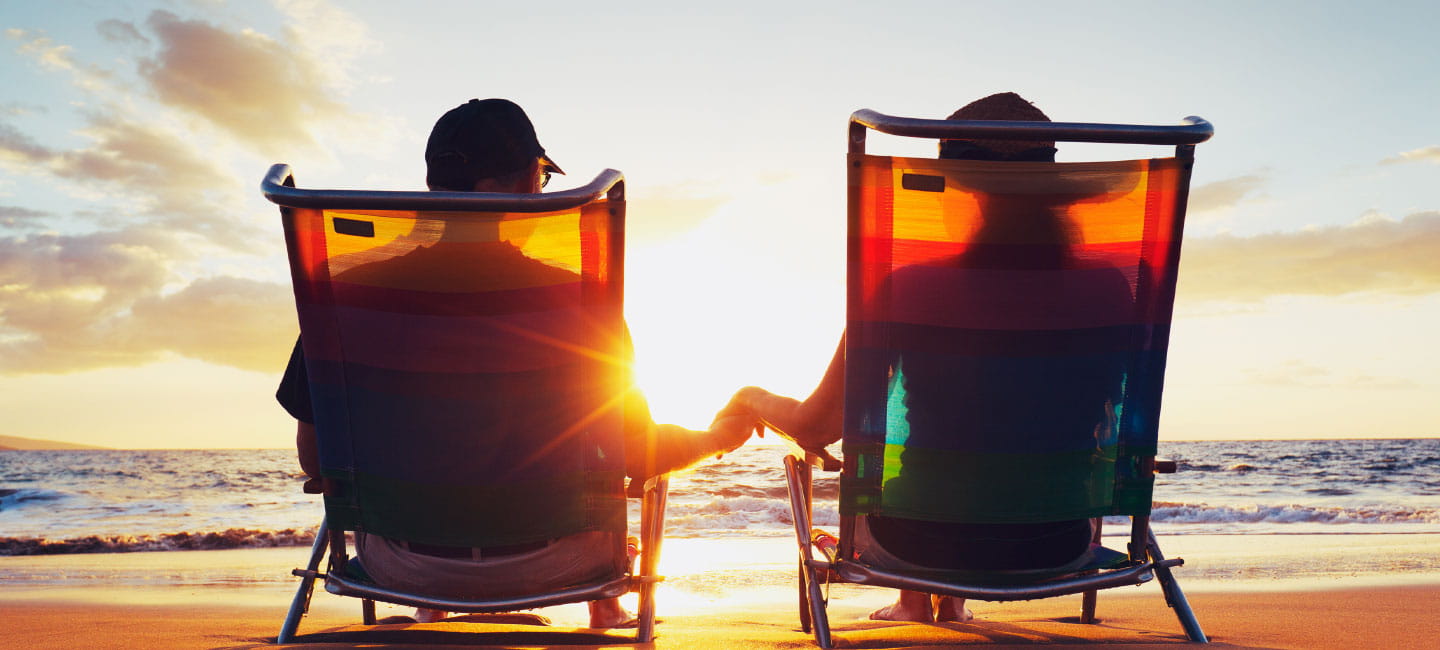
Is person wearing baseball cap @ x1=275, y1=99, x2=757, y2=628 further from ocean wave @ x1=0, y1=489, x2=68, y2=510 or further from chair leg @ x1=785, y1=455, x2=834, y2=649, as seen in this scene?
ocean wave @ x1=0, y1=489, x2=68, y2=510

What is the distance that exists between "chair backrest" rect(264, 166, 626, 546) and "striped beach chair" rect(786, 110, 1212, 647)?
629 mm

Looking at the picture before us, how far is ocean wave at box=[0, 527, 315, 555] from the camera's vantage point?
31.4 feet

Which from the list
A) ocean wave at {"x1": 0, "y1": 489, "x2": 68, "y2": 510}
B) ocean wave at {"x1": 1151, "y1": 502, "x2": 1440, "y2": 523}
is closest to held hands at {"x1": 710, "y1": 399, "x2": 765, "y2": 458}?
ocean wave at {"x1": 1151, "y1": 502, "x2": 1440, "y2": 523}

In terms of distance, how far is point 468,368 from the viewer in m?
2.29

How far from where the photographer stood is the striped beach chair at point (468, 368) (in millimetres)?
2244

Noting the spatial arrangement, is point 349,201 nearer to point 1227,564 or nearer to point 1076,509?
point 1076,509

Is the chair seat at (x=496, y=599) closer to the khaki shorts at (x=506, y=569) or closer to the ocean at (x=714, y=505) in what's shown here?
the khaki shorts at (x=506, y=569)

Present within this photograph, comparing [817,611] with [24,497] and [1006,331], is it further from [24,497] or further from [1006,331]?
[24,497]

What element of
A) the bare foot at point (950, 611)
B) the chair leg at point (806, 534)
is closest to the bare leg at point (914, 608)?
the bare foot at point (950, 611)

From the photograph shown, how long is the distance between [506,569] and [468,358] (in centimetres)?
57

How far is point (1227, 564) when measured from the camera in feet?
22.7

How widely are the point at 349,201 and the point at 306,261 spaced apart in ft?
0.81

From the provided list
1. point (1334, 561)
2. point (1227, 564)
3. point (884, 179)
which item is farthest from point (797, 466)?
point (1334, 561)

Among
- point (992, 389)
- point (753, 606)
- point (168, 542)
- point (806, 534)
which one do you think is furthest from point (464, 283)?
point (168, 542)
